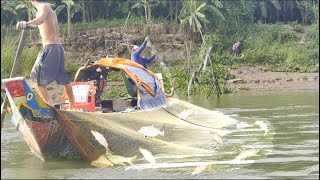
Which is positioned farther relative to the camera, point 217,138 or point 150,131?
point 217,138

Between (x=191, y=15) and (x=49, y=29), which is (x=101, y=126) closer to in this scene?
(x=49, y=29)

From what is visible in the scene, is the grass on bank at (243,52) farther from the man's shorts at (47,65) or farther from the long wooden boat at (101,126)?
the man's shorts at (47,65)

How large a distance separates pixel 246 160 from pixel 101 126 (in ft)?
5.27

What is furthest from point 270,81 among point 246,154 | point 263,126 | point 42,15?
point 42,15

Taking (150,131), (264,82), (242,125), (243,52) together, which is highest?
(150,131)

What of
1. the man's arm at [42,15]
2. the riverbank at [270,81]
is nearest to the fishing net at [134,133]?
the man's arm at [42,15]

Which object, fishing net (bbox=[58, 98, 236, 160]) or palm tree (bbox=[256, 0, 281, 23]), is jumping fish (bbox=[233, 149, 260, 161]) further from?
palm tree (bbox=[256, 0, 281, 23])

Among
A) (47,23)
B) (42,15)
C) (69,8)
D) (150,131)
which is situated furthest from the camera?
(69,8)

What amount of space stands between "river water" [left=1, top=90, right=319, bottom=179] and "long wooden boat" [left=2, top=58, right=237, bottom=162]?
23 centimetres

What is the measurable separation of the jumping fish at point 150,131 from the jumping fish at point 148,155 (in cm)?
28

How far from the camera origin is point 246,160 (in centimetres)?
712

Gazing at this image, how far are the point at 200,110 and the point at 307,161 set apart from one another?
379 cm

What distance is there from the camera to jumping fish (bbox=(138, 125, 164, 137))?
780cm

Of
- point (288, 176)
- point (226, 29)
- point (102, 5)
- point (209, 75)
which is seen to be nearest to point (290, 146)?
point (288, 176)
